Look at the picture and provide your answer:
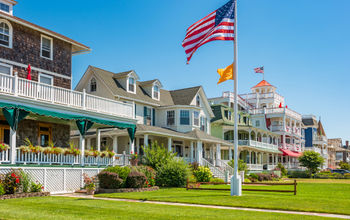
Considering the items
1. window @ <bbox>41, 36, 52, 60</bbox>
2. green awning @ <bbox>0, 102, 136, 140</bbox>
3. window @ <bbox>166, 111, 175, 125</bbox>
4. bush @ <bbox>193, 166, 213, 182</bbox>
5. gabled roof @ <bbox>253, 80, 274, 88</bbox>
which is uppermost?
gabled roof @ <bbox>253, 80, 274, 88</bbox>

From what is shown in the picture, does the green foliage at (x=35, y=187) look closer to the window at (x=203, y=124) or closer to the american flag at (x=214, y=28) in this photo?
the american flag at (x=214, y=28)

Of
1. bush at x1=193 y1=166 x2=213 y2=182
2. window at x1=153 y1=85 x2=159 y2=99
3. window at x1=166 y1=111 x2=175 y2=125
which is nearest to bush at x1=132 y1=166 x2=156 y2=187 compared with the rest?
bush at x1=193 y1=166 x2=213 y2=182

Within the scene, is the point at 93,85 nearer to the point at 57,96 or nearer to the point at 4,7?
the point at 4,7

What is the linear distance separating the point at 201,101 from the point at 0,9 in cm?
2422

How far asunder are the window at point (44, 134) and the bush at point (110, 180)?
673cm

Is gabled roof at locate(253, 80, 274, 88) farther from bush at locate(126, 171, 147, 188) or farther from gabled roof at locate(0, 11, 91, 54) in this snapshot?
bush at locate(126, 171, 147, 188)

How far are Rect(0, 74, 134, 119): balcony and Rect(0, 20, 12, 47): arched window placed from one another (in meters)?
4.12

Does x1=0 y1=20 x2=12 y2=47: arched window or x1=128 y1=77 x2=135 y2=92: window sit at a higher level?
x1=0 y1=20 x2=12 y2=47: arched window

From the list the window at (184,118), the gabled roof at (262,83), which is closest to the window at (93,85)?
the window at (184,118)

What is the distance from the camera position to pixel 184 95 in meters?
41.4

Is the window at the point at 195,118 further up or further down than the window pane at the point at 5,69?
further down

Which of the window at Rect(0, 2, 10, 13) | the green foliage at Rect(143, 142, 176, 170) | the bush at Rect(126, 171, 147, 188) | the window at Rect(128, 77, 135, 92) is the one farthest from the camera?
the window at Rect(128, 77, 135, 92)

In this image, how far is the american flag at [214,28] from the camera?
1827 centimetres

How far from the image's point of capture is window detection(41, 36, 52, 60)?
80.7 feet
